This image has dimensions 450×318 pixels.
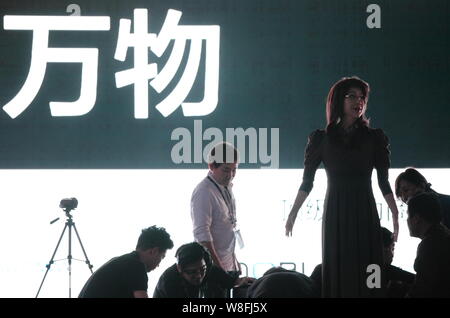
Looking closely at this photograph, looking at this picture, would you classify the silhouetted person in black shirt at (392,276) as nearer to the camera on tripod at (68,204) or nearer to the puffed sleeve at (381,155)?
the puffed sleeve at (381,155)

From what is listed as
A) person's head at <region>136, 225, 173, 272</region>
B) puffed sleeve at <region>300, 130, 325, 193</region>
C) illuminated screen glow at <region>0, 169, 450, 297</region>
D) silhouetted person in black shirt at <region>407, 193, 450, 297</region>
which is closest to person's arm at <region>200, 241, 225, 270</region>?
person's head at <region>136, 225, 173, 272</region>

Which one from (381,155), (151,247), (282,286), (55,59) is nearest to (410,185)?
(381,155)

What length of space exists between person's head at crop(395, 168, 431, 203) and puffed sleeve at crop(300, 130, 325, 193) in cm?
47

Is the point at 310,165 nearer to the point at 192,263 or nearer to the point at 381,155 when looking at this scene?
the point at 381,155

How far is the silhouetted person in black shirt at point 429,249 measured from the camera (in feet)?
9.33

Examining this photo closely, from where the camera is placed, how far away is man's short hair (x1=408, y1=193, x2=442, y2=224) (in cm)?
294

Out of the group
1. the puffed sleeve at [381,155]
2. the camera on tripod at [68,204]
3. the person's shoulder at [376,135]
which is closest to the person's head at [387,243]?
the puffed sleeve at [381,155]

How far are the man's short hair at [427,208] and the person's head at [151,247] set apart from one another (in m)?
1.04

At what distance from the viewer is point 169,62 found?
5.29 metres

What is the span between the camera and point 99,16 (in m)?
5.23

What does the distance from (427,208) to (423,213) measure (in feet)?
0.08

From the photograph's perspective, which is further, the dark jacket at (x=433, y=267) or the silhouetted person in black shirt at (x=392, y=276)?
the silhouetted person in black shirt at (x=392, y=276)

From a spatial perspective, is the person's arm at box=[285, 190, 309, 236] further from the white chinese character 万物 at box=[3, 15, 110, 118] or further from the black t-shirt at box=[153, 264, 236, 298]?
the white chinese character 万物 at box=[3, 15, 110, 118]
